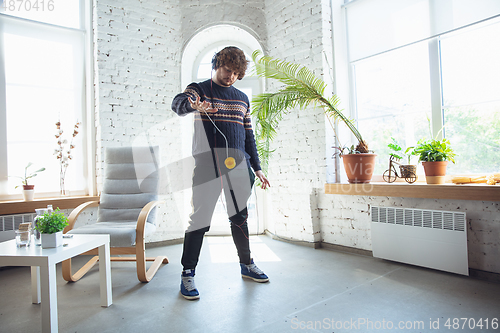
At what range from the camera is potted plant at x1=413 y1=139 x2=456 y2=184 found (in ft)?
7.64

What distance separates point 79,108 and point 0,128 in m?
0.70

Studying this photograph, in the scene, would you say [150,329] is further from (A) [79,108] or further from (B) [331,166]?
(A) [79,108]

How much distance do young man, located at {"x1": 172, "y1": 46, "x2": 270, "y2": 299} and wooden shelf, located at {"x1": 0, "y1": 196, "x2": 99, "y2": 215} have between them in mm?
1508

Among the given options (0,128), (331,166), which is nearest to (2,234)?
(0,128)

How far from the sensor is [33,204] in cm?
281

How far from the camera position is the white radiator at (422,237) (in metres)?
2.19

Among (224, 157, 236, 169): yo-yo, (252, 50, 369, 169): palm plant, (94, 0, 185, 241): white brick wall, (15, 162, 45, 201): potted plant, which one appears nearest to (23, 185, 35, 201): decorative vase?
(15, 162, 45, 201): potted plant

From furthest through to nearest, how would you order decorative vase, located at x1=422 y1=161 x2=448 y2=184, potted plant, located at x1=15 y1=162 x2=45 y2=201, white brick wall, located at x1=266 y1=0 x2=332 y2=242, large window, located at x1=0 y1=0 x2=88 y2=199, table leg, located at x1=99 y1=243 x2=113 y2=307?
white brick wall, located at x1=266 y1=0 x2=332 y2=242 → large window, located at x1=0 y1=0 x2=88 y2=199 → potted plant, located at x1=15 y1=162 x2=45 y2=201 → decorative vase, located at x1=422 y1=161 x2=448 y2=184 → table leg, located at x1=99 y1=243 x2=113 y2=307

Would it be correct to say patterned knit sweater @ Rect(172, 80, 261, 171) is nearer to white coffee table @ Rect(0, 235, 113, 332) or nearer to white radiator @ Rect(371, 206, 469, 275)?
white coffee table @ Rect(0, 235, 113, 332)

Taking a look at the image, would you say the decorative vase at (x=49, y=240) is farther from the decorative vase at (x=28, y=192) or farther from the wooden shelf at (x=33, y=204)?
the decorative vase at (x=28, y=192)

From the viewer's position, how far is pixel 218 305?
1.85 m

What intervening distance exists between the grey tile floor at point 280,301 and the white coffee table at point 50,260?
20 centimetres

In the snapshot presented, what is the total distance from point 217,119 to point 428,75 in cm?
190

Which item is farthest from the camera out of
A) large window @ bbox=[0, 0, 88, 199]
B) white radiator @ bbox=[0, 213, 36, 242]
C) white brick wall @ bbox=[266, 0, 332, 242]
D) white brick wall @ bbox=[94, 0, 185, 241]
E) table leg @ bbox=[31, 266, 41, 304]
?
white brick wall @ bbox=[94, 0, 185, 241]
